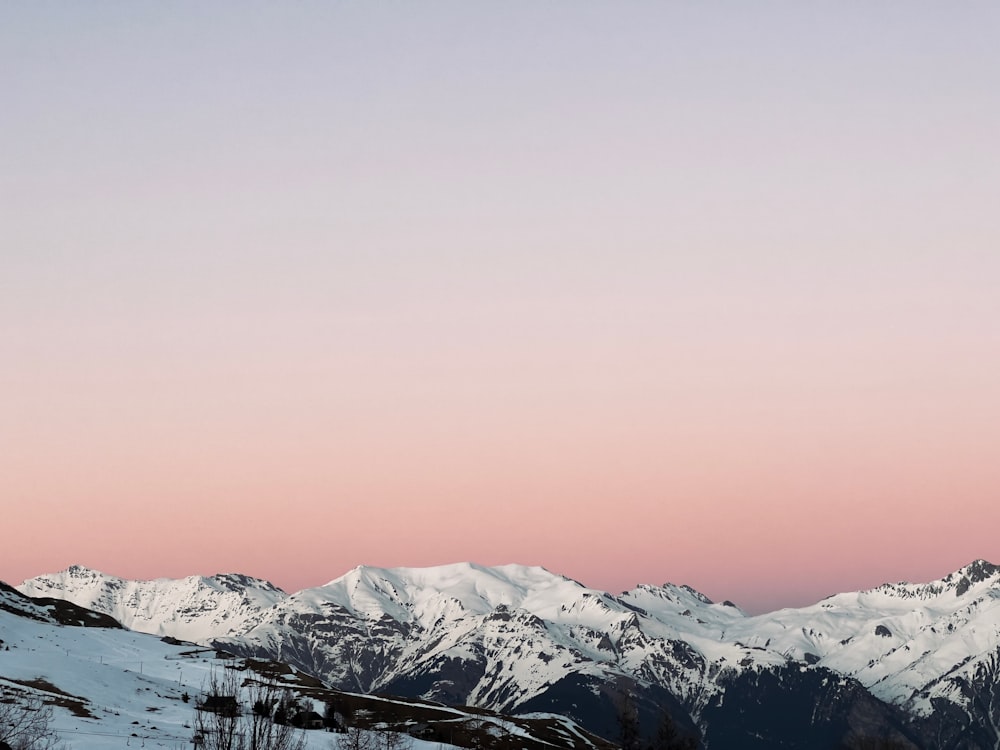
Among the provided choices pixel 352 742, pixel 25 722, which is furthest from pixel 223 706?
pixel 352 742

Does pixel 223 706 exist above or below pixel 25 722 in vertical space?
above

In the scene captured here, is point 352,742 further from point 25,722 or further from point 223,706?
point 25,722

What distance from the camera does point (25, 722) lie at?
113 metres

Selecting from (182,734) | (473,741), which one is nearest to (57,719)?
(182,734)

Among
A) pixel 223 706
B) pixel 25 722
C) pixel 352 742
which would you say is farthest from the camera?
pixel 352 742

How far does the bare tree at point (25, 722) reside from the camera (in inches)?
3450

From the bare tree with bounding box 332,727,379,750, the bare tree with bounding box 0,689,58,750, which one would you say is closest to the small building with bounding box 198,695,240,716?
the bare tree with bounding box 332,727,379,750

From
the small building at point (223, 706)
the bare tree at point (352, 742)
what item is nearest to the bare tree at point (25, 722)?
the small building at point (223, 706)

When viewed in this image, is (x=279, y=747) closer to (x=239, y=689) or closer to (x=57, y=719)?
(x=57, y=719)

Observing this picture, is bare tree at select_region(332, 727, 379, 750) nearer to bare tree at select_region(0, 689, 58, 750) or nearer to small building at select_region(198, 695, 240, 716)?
small building at select_region(198, 695, 240, 716)

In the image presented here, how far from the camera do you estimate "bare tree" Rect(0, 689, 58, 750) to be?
3450 inches

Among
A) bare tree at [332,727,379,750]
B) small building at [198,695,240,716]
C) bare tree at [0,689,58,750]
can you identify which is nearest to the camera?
bare tree at [0,689,58,750]

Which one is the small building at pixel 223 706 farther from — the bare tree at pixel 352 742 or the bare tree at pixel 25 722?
the bare tree at pixel 25 722

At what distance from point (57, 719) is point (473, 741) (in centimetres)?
8349
